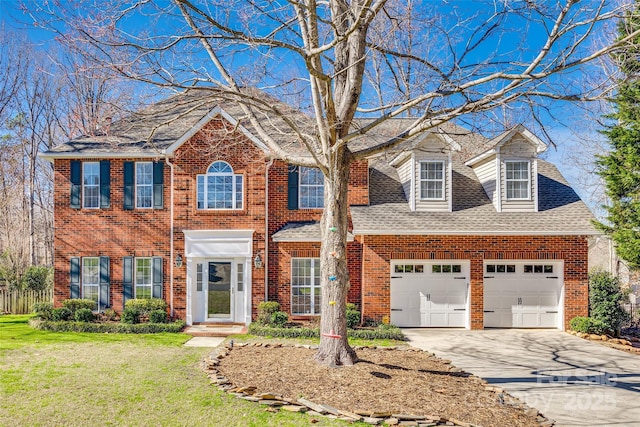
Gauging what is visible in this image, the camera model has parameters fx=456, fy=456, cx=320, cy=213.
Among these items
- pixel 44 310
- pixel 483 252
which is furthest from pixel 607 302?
pixel 44 310

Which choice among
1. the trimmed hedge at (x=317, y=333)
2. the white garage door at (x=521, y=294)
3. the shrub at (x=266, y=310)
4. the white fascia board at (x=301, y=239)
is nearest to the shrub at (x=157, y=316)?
the shrub at (x=266, y=310)

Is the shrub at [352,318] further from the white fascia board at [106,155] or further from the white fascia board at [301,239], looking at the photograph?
the white fascia board at [106,155]

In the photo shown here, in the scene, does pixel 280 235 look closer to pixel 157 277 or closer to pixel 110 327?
pixel 157 277

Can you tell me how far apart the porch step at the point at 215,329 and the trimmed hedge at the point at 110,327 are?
0.61m

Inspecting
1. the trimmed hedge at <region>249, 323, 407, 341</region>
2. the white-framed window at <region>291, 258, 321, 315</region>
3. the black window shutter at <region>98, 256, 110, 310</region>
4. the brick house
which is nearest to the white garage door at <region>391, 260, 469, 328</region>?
the brick house

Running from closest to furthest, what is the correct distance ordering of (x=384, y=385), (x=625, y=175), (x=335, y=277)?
(x=384, y=385) → (x=335, y=277) → (x=625, y=175)

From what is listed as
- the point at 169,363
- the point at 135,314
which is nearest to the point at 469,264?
the point at 169,363

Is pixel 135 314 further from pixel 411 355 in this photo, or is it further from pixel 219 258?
pixel 411 355

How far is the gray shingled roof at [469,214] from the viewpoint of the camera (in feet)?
47.1

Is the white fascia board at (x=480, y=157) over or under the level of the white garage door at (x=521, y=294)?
over

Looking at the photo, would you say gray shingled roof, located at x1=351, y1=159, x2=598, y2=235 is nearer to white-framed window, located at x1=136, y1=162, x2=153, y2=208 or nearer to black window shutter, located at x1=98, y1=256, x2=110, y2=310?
white-framed window, located at x1=136, y1=162, x2=153, y2=208

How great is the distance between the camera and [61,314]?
14.3 metres

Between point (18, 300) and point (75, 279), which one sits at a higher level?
point (75, 279)

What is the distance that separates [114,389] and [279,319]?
651 centimetres
